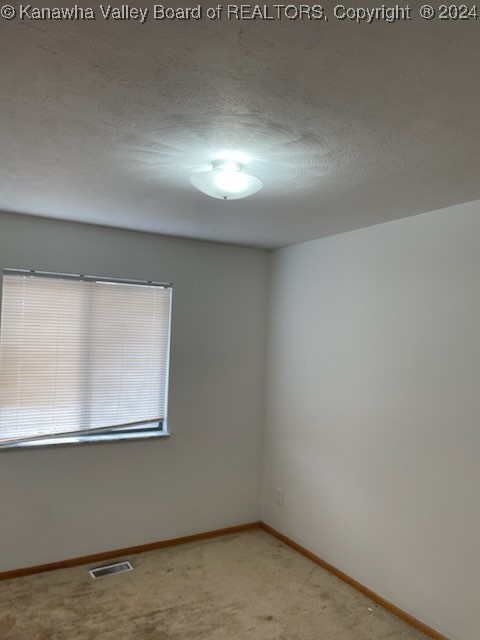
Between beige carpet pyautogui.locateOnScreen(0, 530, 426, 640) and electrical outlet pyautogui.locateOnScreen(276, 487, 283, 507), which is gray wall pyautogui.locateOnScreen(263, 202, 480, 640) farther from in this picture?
beige carpet pyautogui.locateOnScreen(0, 530, 426, 640)

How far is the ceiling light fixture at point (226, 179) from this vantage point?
206 cm

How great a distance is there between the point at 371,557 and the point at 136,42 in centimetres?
326

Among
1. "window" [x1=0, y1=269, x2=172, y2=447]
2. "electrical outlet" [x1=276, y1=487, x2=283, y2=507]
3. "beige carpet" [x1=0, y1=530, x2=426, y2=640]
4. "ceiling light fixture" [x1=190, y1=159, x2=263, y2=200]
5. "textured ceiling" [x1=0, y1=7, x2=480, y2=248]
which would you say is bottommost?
"beige carpet" [x1=0, y1=530, x2=426, y2=640]

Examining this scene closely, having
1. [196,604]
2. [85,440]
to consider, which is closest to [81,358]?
[85,440]

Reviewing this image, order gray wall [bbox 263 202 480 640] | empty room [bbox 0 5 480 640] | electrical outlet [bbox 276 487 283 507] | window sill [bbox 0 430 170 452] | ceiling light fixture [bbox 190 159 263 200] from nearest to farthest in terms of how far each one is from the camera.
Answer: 1. empty room [bbox 0 5 480 640]
2. ceiling light fixture [bbox 190 159 263 200]
3. gray wall [bbox 263 202 480 640]
4. window sill [bbox 0 430 170 452]
5. electrical outlet [bbox 276 487 283 507]

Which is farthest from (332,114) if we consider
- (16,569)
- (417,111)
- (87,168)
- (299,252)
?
(16,569)

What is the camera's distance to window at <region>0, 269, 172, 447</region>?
10.7 feet

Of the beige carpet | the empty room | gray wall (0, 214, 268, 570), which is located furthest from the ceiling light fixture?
the beige carpet

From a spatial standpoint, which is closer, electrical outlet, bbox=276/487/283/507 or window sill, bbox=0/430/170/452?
window sill, bbox=0/430/170/452

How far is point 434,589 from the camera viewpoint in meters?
2.65

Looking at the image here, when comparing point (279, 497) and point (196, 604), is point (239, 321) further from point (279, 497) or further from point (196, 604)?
point (196, 604)

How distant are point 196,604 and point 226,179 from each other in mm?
2647

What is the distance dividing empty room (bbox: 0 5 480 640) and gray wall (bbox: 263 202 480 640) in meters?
0.02

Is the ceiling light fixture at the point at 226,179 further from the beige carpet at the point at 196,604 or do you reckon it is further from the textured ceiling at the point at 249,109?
the beige carpet at the point at 196,604
